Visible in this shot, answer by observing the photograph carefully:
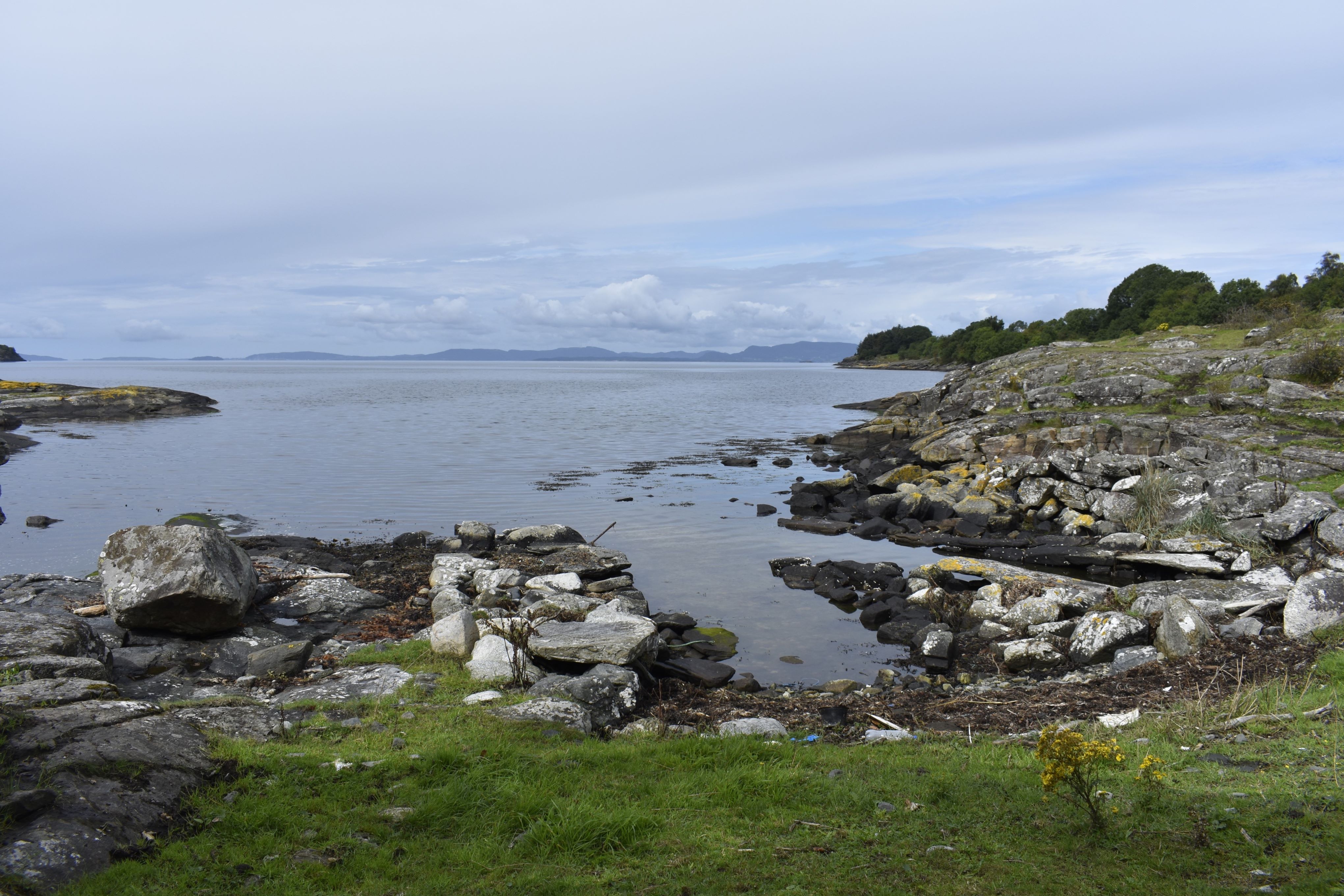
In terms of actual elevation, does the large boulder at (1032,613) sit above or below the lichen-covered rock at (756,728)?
below

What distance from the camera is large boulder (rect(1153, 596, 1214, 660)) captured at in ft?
35.7

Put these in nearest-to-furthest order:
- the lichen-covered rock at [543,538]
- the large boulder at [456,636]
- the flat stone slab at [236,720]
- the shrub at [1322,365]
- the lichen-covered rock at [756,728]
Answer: the flat stone slab at [236,720]
the lichen-covered rock at [756,728]
the large boulder at [456,636]
the lichen-covered rock at [543,538]
the shrub at [1322,365]

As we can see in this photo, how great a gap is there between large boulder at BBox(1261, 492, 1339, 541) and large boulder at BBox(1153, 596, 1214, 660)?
24.0ft

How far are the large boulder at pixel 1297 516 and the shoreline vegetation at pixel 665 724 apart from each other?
81 millimetres

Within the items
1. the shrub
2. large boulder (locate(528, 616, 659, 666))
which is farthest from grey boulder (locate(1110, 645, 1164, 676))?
the shrub

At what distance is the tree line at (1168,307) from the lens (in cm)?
4872

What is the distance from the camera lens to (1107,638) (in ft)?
38.3

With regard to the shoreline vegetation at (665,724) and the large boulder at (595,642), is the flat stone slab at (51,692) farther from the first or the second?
the large boulder at (595,642)

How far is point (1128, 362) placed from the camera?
3266 centimetres

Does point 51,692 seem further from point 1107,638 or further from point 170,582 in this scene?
point 1107,638

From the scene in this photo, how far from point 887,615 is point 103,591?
45.4 feet

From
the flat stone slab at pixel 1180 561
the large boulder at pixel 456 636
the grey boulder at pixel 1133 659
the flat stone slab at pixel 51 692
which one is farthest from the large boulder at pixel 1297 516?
the flat stone slab at pixel 51 692

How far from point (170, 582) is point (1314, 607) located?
17.0 meters

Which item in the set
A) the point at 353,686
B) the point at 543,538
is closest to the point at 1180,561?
the point at 543,538
